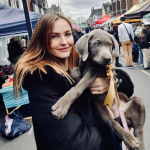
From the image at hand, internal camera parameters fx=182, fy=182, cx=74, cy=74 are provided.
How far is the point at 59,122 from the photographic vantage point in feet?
4.15

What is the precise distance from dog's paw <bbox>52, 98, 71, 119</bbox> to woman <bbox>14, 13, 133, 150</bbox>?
28mm

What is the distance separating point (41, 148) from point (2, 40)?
6.79m

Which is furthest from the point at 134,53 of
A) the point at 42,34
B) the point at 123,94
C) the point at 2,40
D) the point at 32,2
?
the point at 32,2

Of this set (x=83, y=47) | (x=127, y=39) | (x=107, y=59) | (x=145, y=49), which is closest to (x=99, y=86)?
(x=107, y=59)

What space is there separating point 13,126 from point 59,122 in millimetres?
3260

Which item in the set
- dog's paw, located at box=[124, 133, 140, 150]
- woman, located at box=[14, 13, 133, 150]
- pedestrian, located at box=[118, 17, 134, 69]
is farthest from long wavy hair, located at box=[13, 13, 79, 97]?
pedestrian, located at box=[118, 17, 134, 69]

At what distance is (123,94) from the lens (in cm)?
214

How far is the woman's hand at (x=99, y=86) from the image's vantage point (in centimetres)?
177

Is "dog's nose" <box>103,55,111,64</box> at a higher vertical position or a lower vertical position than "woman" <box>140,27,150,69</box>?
higher

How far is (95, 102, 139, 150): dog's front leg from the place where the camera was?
5.49 feet

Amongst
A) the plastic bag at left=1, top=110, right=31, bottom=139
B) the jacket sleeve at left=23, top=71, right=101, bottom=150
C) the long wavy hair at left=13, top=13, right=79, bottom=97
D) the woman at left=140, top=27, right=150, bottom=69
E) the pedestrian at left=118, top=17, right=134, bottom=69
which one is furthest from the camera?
the pedestrian at left=118, top=17, right=134, bottom=69

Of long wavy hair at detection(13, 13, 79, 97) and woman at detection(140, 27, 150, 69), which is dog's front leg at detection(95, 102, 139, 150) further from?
woman at detection(140, 27, 150, 69)

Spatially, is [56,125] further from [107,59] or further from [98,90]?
[107,59]

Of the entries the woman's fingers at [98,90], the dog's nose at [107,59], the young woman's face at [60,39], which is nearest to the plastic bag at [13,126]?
the woman's fingers at [98,90]
